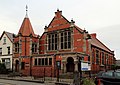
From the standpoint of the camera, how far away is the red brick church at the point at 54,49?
3894 centimetres

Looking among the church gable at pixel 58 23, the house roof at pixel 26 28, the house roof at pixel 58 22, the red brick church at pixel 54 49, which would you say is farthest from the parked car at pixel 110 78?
the house roof at pixel 26 28

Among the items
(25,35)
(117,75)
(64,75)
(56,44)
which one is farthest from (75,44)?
(117,75)

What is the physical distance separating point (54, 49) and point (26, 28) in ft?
28.7

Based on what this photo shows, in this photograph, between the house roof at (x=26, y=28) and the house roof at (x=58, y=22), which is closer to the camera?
the house roof at (x=58, y=22)

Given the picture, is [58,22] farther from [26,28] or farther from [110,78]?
[110,78]

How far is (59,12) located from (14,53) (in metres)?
13.0

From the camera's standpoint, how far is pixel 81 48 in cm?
4009

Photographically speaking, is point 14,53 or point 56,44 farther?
point 14,53

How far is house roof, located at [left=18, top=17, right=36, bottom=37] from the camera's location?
46856 mm

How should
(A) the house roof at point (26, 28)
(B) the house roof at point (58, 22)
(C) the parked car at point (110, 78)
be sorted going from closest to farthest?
1. (C) the parked car at point (110, 78)
2. (B) the house roof at point (58, 22)
3. (A) the house roof at point (26, 28)

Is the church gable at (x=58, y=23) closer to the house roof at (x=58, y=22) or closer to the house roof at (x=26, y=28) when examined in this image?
the house roof at (x=58, y=22)

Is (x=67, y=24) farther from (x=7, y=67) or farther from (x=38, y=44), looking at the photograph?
(x=7, y=67)

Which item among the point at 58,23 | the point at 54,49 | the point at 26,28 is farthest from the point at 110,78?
the point at 26,28

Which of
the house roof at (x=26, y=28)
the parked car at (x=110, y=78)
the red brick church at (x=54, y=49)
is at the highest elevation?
the house roof at (x=26, y=28)
